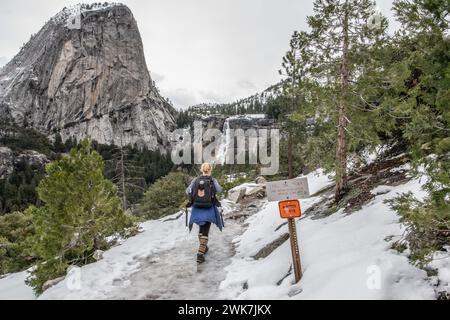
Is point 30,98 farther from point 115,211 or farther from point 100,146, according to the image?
point 115,211

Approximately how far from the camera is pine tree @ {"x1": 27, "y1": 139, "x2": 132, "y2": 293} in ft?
28.4

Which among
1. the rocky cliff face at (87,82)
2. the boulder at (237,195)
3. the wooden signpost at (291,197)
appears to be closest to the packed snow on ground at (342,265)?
the wooden signpost at (291,197)

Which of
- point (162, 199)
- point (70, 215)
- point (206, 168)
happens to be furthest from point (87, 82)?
point (206, 168)

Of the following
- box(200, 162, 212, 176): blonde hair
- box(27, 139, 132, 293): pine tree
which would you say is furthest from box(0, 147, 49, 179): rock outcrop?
box(200, 162, 212, 176): blonde hair

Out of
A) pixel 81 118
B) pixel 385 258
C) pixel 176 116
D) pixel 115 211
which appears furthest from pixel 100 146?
pixel 385 258

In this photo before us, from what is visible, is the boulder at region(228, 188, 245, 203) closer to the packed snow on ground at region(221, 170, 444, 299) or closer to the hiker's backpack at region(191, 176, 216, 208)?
the packed snow on ground at region(221, 170, 444, 299)

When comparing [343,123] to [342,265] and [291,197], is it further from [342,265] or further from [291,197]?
[342,265]

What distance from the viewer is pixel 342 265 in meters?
4.81

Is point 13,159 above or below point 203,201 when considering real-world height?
above

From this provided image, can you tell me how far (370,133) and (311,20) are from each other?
11.1 ft

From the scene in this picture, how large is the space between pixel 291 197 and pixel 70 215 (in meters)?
6.46

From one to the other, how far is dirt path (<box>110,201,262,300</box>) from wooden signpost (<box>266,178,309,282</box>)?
67.8 inches

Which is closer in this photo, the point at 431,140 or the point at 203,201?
the point at 431,140

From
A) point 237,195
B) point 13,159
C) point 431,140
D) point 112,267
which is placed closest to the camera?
point 431,140
